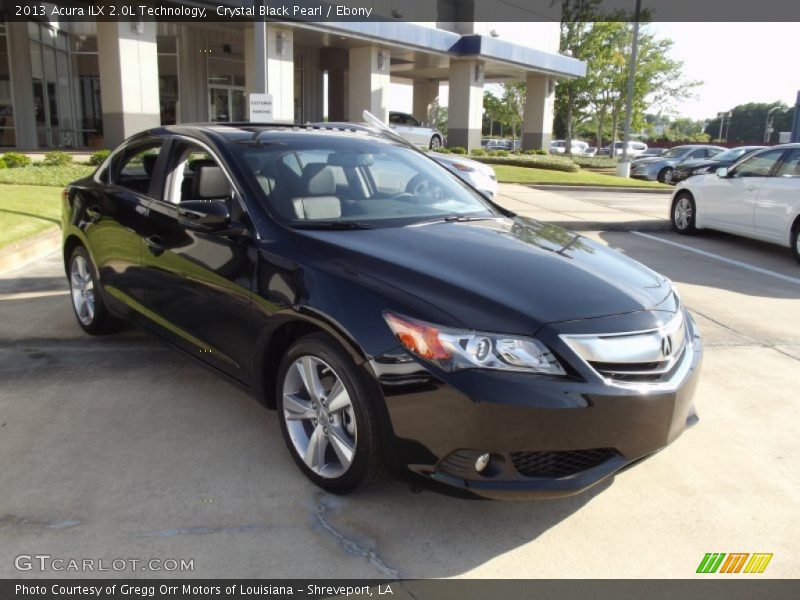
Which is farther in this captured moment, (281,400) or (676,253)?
(676,253)

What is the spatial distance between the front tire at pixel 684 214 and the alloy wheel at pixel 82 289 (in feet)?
30.6

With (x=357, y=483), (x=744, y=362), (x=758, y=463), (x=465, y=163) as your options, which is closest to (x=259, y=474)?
(x=357, y=483)

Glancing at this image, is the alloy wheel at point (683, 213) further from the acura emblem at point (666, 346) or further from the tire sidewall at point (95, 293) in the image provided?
the tire sidewall at point (95, 293)

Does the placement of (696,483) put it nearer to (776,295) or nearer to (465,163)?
(776,295)

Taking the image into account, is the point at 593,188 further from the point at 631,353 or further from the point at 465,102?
the point at 631,353

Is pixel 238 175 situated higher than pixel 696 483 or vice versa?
pixel 238 175

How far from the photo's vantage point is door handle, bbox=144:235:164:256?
4.27 metres

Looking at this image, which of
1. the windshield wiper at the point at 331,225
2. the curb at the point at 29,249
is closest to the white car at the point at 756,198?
the windshield wiper at the point at 331,225

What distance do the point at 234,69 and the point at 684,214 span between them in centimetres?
2173

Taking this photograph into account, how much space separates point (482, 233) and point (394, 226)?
1.59 feet

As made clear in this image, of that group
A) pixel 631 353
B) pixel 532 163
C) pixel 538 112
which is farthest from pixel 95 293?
pixel 538 112

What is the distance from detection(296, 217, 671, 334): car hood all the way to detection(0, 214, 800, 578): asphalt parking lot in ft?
3.14

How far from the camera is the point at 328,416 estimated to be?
3236 mm

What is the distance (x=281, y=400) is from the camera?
349cm
